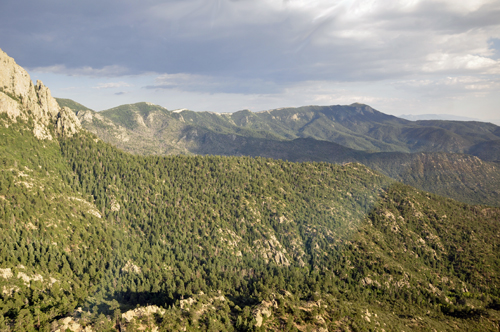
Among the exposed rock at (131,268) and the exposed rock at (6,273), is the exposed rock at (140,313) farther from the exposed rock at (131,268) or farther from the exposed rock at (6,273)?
the exposed rock at (131,268)

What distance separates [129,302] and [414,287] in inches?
7708

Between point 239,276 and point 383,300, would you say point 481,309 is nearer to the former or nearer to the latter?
point 383,300

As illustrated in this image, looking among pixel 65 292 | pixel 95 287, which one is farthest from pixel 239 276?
pixel 65 292

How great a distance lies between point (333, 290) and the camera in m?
175

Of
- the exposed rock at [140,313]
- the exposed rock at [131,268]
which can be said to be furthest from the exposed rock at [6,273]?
the exposed rock at [131,268]

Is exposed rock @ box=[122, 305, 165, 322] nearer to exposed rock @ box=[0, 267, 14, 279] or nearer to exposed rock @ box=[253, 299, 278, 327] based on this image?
exposed rock @ box=[253, 299, 278, 327]

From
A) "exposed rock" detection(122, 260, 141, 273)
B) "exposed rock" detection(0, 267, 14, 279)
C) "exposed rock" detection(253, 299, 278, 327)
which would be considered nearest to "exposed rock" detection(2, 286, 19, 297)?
"exposed rock" detection(0, 267, 14, 279)

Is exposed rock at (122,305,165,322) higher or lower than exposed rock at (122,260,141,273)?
higher

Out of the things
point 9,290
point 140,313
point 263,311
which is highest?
point 9,290

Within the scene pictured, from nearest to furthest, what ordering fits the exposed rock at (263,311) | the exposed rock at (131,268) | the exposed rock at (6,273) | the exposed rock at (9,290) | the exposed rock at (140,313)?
the exposed rock at (140,313), the exposed rock at (9,290), the exposed rock at (263,311), the exposed rock at (6,273), the exposed rock at (131,268)

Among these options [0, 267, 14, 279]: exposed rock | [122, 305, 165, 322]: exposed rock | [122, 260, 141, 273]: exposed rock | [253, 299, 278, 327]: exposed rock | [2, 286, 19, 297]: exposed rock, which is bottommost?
[122, 260, 141, 273]: exposed rock

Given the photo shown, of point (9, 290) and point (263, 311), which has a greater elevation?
point (9, 290)

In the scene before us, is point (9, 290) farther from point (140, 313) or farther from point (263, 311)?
point (263, 311)

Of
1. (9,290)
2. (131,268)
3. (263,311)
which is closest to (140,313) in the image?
(263,311)
